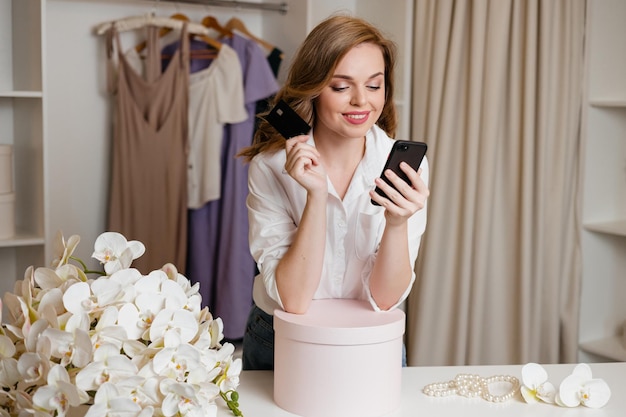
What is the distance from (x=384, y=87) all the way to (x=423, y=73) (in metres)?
1.40

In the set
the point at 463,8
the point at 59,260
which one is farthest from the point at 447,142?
the point at 59,260

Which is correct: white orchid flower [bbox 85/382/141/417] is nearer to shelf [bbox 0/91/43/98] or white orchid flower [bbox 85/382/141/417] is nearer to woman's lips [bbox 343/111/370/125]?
woman's lips [bbox 343/111/370/125]

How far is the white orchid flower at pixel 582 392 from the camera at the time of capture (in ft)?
4.40

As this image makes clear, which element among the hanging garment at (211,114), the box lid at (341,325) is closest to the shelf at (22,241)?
the hanging garment at (211,114)

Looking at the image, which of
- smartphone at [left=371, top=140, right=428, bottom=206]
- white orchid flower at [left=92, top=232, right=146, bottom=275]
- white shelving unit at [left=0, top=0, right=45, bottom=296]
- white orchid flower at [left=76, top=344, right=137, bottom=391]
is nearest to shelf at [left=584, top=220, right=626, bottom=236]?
smartphone at [left=371, top=140, right=428, bottom=206]

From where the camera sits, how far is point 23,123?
290 cm

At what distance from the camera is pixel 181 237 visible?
317 cm

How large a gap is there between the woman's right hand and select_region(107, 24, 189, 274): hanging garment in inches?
64.8

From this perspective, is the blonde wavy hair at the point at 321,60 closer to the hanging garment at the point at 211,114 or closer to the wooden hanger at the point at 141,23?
the hanging garment at the point at 211,114

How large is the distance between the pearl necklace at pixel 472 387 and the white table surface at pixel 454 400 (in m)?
0.01

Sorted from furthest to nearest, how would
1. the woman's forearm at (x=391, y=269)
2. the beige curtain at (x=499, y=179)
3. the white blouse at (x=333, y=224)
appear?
1. the beige curtain at (x=499, y=179)
2. the white blouse at (x=333, y=224)
3. the woman's forearm at (x=391, y=269)

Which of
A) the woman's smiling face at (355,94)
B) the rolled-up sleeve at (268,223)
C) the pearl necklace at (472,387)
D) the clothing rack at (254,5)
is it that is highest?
the clothing rack at (254,5)

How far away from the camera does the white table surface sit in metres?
1.32

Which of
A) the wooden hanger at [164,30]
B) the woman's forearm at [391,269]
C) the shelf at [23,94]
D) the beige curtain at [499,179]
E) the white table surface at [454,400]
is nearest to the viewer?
the white table surface at [454,400]
